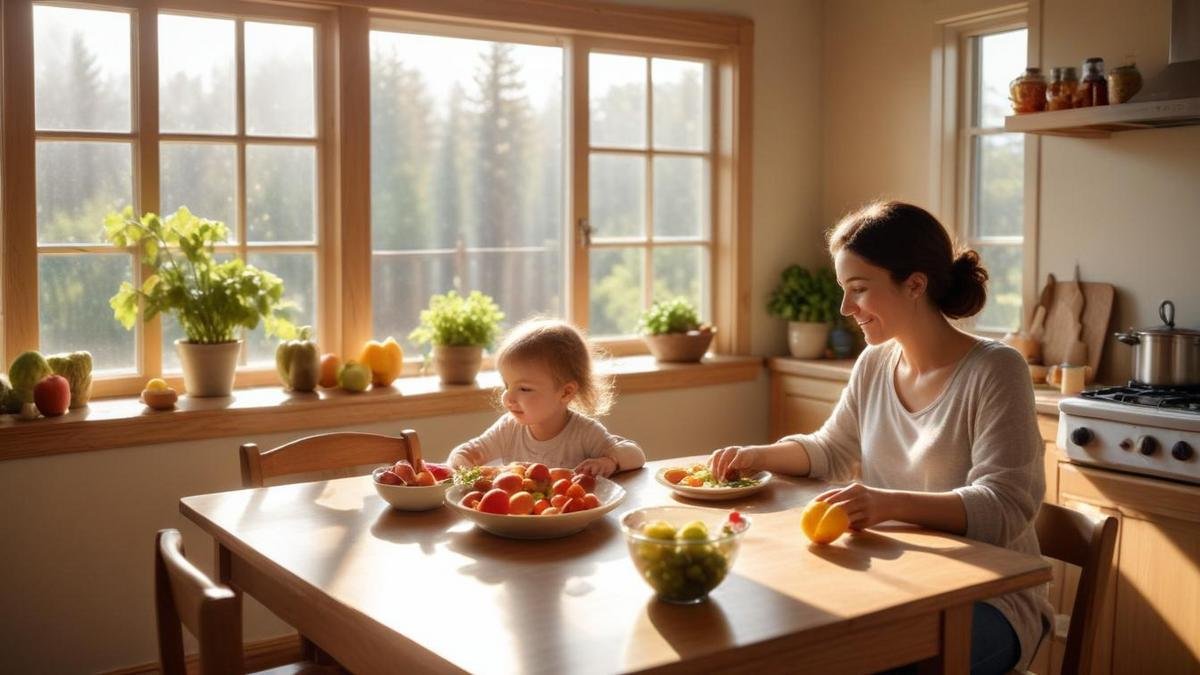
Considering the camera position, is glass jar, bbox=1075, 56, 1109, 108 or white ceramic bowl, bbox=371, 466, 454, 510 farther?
glass jar, bbox=1075, 56, 1109, 108

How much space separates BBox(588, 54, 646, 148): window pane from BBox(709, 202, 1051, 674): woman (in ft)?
6.56

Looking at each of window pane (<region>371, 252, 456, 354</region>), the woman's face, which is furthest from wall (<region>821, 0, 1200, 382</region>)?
window pane (<region>371, 252, 456, 354</region>)

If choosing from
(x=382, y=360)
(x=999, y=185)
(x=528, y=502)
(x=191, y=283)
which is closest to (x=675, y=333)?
(x=382, y=360)

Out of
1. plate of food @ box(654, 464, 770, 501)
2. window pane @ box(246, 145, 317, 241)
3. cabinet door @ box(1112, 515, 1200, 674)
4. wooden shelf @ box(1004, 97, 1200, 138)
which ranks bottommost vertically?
cabinet door @ box(1112, 515, 1200, 674)

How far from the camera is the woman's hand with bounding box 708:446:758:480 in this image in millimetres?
2381

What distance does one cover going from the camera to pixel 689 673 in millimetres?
1441

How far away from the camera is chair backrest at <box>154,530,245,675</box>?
1460 millimetres

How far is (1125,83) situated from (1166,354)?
77 centimetres

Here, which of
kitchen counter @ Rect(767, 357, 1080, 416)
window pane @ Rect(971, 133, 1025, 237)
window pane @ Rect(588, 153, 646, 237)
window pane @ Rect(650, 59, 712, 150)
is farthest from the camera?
window pane @ Rect(650, 59, 712, 150)

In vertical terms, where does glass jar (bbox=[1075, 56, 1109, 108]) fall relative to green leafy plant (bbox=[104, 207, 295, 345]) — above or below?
above

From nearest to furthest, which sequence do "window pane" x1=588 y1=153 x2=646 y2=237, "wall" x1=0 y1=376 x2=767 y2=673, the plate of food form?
the plate of food, "wall" x1=0 y1=376 x2=767 y2=673, "window pane" x1=588 y1=153 x2=646 y2=237

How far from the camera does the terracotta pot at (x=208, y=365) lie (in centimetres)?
336

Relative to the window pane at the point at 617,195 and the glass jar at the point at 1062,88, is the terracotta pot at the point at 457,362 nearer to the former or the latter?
the window pane at the point at 617,195

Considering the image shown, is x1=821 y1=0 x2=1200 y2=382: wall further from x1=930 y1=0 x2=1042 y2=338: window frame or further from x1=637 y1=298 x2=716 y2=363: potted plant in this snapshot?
x1=637 y1=298 x2=716 y2=363: potted plant
